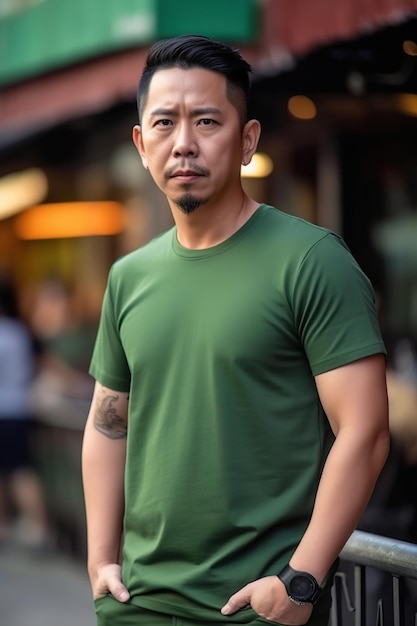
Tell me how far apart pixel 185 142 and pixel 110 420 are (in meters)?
0.79

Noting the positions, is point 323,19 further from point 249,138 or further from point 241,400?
point 241,400

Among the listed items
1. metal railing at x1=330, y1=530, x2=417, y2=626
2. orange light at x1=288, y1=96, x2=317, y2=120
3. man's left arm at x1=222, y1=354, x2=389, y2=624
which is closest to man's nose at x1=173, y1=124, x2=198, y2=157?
man's left arm at x1=222, y1=354, x2=389, y2=624

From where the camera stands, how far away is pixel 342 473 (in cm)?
270

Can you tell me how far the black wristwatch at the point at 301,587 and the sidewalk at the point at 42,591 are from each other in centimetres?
520

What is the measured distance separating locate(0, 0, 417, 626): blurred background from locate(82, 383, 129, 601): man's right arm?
6.66 ft

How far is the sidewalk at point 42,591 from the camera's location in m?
7.92

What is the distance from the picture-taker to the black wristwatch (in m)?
2.69

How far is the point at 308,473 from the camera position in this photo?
282 centimetres

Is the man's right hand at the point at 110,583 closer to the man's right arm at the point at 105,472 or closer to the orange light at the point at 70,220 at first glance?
the man's right arm at the point at 105,472

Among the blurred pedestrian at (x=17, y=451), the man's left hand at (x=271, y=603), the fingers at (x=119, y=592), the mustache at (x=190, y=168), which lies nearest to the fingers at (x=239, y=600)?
the man's left hand at (x=271, y=603)

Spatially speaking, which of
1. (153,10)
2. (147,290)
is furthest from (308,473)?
(153,10)

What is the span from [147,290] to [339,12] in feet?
9.88

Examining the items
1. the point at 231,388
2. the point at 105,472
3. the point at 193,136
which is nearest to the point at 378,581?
the point at 105,472

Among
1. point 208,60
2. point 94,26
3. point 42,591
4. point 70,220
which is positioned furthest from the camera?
point 70,220
